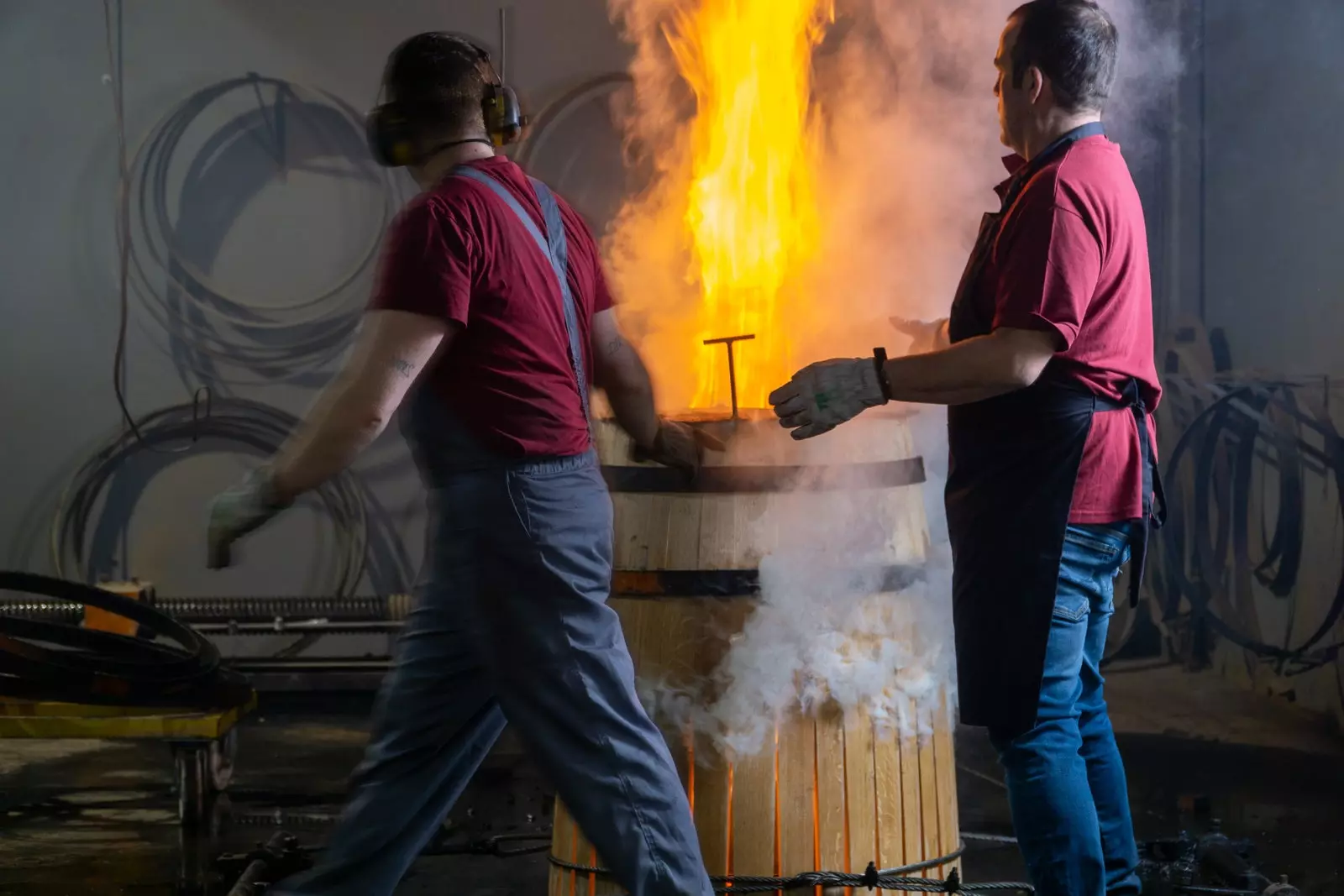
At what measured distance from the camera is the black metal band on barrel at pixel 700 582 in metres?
2.47

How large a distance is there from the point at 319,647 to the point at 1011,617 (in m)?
4.32

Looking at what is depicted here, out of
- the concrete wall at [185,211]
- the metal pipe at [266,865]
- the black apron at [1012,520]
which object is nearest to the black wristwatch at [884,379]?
the black apron at [1012,520]

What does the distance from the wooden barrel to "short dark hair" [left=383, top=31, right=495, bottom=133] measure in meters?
0.73

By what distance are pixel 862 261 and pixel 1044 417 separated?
166 cm

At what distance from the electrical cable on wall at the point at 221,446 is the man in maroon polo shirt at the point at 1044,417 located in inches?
156

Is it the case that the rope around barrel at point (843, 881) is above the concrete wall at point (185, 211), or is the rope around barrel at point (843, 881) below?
below

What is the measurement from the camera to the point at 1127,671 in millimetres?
5883

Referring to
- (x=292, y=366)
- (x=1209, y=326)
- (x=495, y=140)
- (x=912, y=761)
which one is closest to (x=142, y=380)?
(x=292, y=366)

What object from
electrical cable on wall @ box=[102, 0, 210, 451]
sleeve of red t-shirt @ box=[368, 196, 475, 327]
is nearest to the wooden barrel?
sleeve of red t-shirt @ box=[368, 196, 475, 327]

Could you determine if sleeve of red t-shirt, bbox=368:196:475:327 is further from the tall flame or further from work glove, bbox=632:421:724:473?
the tall flame

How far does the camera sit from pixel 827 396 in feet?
7.70

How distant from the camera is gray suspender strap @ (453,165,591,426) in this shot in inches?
90.0

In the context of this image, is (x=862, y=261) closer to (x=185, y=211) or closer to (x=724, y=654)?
(x=724, y=654)

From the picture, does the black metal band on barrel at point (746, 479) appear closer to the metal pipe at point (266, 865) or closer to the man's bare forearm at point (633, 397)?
the man's bare forearm at point (633, 397)
